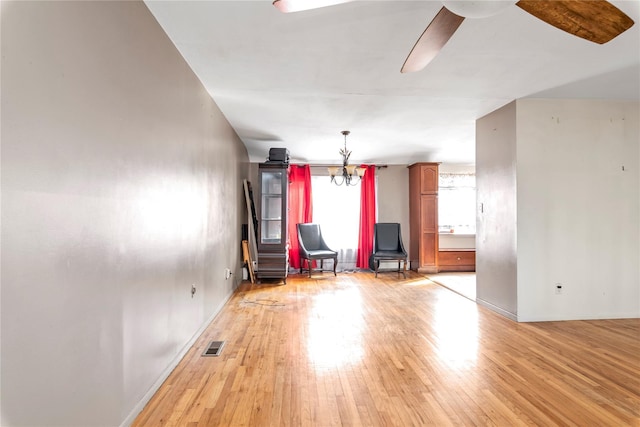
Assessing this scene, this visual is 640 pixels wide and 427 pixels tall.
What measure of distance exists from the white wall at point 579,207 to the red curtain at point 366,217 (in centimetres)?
380

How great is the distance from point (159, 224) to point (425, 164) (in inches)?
230

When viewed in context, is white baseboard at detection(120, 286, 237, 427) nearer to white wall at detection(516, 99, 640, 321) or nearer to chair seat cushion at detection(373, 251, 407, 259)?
white wall at detection(516, 99, 640, 321)

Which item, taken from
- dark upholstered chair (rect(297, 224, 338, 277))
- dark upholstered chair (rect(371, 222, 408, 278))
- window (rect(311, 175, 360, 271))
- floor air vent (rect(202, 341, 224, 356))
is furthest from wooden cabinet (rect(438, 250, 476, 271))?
floor air vent (rect(202, 341, 224, 356))

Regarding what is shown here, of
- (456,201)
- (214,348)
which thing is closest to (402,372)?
(214,348)

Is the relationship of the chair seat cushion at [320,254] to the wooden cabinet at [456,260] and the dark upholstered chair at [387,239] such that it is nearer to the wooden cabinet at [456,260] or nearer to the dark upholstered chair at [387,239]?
the dark upholstered chair at [387,239]

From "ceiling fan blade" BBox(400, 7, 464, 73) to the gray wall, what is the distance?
153 centimetres

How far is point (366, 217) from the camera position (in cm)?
730

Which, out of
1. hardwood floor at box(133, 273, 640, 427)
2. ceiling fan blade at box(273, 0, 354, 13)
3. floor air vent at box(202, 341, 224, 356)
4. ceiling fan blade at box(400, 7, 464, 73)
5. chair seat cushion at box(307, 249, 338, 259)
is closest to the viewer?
ceiling fan blade at box(273, 0, 354, 13)

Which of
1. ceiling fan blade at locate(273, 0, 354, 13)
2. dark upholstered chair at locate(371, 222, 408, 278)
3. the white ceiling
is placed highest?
the white ceiling

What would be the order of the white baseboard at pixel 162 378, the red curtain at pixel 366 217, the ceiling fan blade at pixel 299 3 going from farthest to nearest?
the red curtain at pixel 366 217 < the white baseboard at pixel 162 378 < the ceiling fan blade at pixel 299 3

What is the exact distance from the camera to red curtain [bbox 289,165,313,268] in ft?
23.5

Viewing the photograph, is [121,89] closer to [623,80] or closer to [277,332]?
[277,332]

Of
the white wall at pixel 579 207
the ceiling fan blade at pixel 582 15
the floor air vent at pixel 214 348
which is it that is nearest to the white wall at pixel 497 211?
the white wall at pixel 579 207

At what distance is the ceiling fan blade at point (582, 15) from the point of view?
5.12 ft
